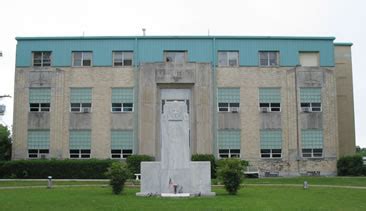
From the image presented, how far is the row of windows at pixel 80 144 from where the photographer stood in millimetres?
47281

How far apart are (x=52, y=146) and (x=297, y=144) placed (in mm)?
21557

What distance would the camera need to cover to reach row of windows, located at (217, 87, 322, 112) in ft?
157

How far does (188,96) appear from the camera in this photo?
47344mm

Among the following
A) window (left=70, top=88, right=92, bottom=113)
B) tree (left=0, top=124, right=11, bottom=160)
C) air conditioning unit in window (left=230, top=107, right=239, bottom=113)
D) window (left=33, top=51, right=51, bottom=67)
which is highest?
window (left=33, top=51, right=51, bottom=67)

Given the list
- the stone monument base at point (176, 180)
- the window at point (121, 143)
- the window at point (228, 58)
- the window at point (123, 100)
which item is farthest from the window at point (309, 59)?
the stone monument base at point (176, 180)

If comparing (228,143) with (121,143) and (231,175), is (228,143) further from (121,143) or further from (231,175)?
(231,175)

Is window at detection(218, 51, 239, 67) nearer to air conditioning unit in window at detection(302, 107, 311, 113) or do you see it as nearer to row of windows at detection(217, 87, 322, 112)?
row of windows at detection(217, 87, 322, 112)

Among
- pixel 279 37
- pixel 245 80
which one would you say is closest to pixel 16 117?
pixel 245 80

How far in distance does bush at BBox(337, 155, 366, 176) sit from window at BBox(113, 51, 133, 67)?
818 inches

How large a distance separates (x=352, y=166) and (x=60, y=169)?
24542mm

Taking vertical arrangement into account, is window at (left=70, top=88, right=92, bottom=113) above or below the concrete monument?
above

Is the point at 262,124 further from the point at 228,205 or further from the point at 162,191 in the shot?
the point at 228,205

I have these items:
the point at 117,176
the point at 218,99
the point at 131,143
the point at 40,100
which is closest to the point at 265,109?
the point at 218,99

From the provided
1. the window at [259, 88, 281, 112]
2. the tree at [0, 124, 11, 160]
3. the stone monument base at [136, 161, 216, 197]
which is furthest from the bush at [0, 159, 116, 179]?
the stone monument base at [136, 161, 216, 197]
